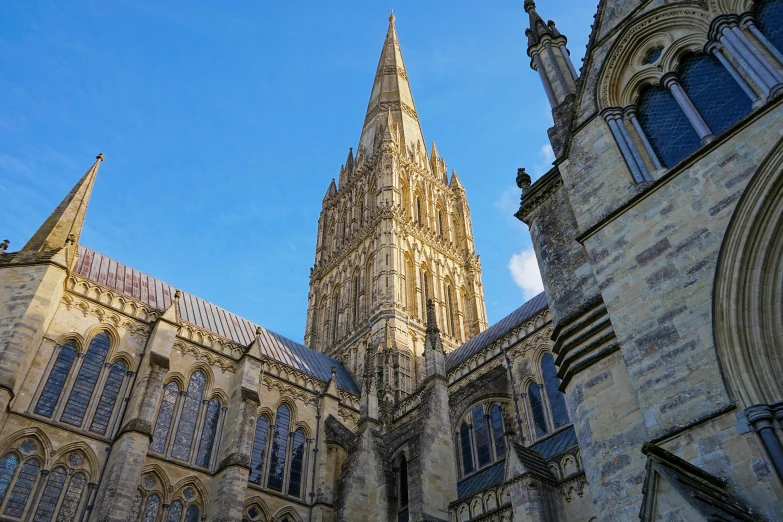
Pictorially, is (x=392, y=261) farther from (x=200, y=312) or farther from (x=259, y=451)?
(x=259, y=451)

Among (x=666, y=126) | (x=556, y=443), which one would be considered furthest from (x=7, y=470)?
(x=666, y=126)

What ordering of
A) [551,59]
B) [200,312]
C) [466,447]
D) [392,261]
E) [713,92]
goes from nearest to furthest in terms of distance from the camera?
1. [713,92]
2. [551,59]
3. [466,447]
4. [200,312]
5. [392,261]

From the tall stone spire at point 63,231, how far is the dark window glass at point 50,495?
648 centimetres

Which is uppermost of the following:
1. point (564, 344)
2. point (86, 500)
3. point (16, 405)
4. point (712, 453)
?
point (16, 405)

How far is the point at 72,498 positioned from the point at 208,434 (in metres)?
4.93

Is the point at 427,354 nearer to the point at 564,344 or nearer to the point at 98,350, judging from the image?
the point at 98,350

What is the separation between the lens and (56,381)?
18.3 metres

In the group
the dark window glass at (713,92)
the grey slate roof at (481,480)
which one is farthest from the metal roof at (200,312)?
the dark window glass at (713,92)

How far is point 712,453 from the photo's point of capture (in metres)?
5.34

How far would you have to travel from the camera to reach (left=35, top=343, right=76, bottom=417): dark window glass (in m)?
17.7

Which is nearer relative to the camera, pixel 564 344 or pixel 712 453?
pixel 712 453

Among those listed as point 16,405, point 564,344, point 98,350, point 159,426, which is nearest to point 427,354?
point 159,426

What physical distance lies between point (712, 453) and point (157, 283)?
Answer: 80.5 ft

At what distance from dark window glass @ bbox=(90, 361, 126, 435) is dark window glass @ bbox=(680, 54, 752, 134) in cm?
1823
